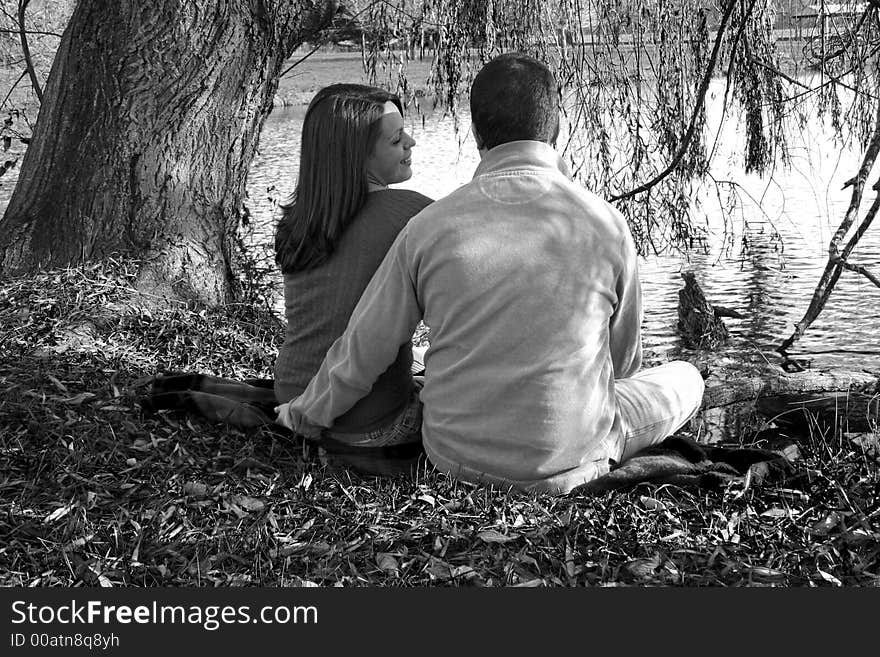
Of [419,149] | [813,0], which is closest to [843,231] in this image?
[813,0]

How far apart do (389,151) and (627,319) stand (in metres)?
0.82

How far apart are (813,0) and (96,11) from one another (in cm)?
290

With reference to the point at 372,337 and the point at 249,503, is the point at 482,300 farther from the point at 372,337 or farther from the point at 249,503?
the point at 249,503

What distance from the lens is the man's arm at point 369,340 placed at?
2441 millimetres

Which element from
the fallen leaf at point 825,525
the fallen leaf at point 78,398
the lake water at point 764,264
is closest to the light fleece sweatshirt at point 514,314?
the fallen leaf at point 825,525

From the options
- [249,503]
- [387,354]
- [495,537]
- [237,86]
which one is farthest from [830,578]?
[237,86]

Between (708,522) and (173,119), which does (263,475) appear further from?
(173,119)

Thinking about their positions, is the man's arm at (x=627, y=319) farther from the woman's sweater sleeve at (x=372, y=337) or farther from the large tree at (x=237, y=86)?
the large tree at (x=237, y=86)

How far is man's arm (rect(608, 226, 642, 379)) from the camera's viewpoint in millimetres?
2430

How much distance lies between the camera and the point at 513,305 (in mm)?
2334

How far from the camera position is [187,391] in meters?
3.08

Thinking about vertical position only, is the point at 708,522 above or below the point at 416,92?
below

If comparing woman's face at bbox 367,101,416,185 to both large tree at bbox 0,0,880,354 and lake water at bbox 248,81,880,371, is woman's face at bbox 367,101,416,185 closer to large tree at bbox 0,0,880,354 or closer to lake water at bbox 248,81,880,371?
lake water at bbox 248,81,880,371

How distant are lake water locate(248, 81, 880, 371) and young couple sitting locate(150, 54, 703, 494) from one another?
4.69 ft
